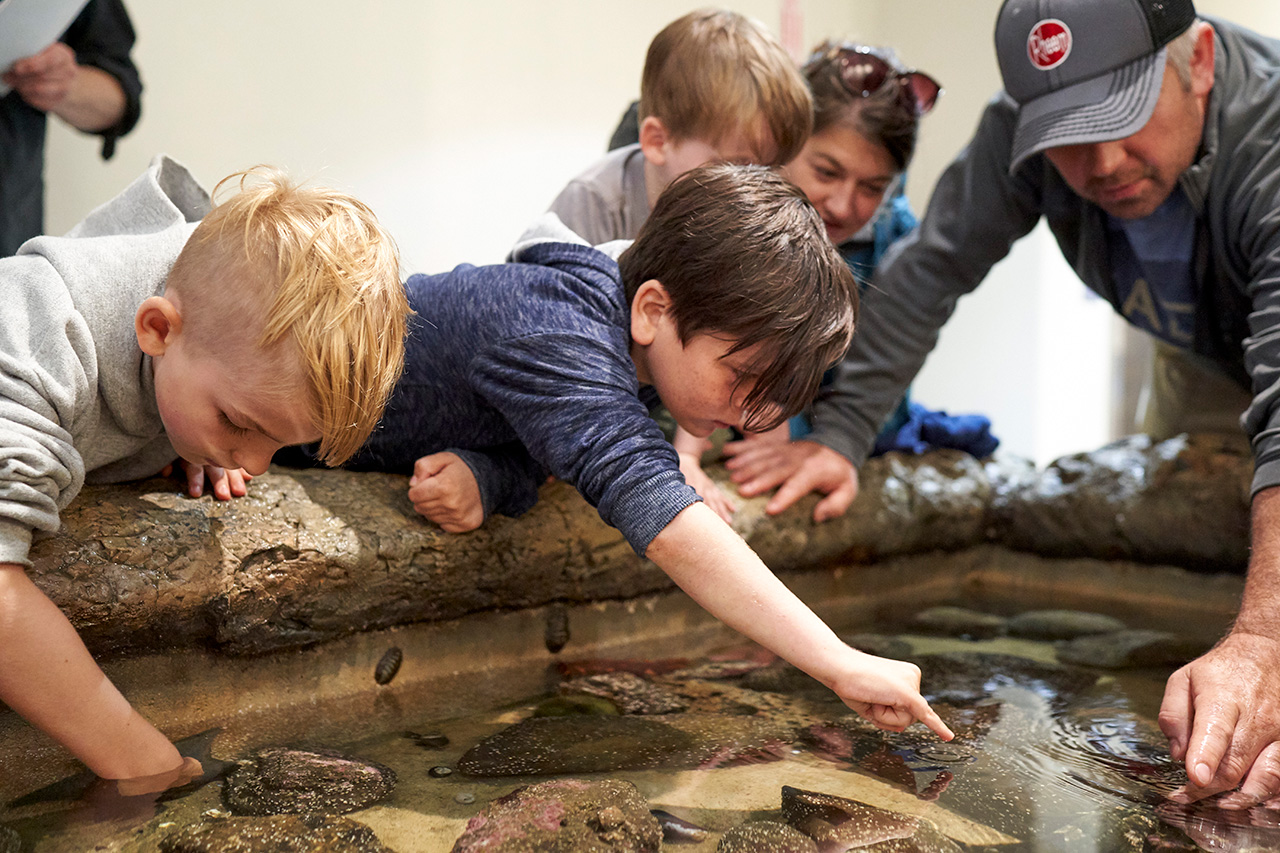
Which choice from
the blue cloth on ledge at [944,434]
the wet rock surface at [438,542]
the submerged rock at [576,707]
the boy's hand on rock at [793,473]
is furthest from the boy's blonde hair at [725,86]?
the submerged rock at [576,707]

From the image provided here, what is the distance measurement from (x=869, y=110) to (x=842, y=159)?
121 millimetres

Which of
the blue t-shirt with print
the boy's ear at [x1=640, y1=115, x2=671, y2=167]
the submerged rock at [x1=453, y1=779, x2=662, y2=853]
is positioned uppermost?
the boy's ear at [x1=640, y1=115, x2=671, y2=167]

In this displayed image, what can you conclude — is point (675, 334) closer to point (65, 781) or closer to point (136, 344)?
point (136, 344)

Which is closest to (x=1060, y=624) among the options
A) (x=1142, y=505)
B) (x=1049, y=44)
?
(x=1142, y=505)

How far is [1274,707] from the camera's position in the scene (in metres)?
1.21

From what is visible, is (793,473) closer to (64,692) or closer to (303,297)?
(303,297)

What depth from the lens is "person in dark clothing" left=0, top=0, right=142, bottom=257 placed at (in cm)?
204

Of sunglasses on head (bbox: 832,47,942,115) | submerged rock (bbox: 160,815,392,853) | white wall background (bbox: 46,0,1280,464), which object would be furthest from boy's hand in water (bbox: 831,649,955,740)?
white wall background (bbox: 46,0,1280,464)

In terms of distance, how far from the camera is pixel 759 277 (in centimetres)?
131

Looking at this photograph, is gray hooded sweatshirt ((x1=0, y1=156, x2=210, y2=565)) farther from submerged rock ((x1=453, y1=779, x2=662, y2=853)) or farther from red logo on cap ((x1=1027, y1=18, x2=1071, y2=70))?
red logo on cap ((x1=1027, y1=18, x2=1071, y2=70))

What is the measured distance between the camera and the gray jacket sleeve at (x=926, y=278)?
87.2 inches

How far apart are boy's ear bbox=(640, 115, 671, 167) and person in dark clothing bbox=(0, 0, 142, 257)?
4.06 feet

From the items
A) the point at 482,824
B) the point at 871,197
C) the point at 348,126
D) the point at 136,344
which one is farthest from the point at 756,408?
the point at 348,126

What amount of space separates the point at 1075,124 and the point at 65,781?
183 centimetres
